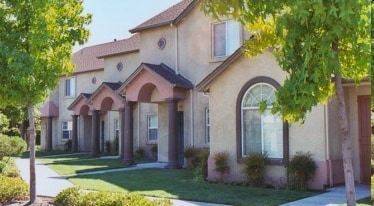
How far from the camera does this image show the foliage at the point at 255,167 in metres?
11.8

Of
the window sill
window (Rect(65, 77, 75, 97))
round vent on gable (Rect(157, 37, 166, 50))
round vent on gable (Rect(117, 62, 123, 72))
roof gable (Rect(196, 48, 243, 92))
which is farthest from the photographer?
window (Rect(65, 77, 75, 97))

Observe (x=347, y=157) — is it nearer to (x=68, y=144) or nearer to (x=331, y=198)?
(x=331, y=198)

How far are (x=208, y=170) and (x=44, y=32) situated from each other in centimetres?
599

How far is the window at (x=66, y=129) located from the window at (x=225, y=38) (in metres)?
15.6

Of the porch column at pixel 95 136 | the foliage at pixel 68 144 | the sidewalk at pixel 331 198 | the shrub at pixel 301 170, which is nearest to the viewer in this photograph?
the sidewalk at pixel 331 198

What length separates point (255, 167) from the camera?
11.8 meters

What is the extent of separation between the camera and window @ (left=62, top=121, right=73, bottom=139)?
97.5 ft

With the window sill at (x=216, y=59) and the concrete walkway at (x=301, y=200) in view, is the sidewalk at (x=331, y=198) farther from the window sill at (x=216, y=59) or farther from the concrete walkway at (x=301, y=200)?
the window sill at (x=216, y=59)

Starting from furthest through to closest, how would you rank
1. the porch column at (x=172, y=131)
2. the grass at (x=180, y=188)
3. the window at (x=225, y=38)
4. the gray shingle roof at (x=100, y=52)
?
the gray shingle roof at (x=100, y=52), the porch column at (x=172, y=131), the window at (x=225, y=38), the grass at (x=180, y=188)

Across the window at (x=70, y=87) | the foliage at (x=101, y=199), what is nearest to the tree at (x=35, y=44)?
the foliage at (x=101, y=199)

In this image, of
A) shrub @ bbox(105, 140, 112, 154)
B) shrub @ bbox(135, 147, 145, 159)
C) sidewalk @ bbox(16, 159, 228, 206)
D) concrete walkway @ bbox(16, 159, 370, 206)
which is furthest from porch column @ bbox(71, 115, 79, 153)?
concrete walkway @ bbox(16, 159, 370, 206)

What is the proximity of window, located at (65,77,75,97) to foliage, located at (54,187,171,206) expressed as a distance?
19.9m

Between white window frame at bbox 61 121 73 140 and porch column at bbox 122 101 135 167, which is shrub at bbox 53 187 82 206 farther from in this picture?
white window frame at bbox 61 121 73 140

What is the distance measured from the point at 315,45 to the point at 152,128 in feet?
53.3
